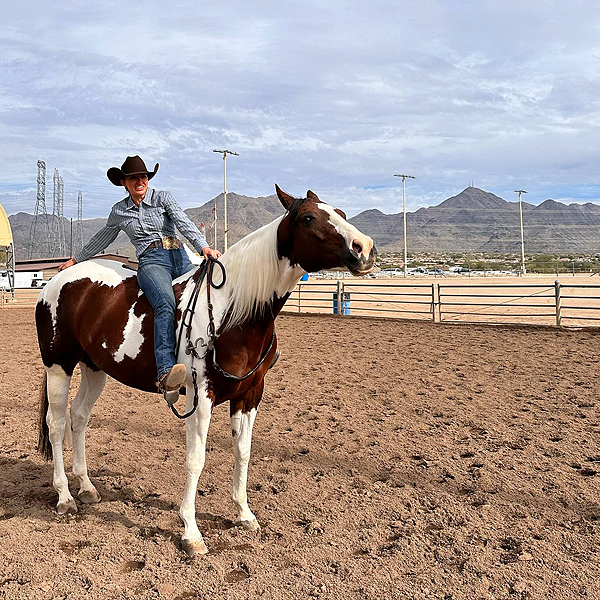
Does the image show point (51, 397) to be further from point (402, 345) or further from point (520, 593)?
point (402, 345)

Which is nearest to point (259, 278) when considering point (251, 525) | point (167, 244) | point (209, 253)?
point (209, 253)

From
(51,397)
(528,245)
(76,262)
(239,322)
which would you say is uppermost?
(528,245)

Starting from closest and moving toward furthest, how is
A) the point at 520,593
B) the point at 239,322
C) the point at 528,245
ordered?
the point at 520,593 < the point at 239,322 < the point at 528,245

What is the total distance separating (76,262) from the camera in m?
3.87

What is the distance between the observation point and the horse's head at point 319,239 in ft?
8.55

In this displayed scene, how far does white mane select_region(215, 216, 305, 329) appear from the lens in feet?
9.68

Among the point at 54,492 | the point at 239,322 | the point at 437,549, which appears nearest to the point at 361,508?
the point at 437,549

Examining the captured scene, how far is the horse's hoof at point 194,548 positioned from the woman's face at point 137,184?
2099mm

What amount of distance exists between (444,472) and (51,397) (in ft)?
9.38

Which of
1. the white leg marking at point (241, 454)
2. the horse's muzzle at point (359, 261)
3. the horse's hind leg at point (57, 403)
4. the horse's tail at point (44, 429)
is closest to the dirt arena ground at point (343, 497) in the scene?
the white leg marking at point (241, 454)

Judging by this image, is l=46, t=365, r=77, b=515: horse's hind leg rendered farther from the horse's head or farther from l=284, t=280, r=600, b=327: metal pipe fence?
l=284, t=280, r=600, b=327: metal pipe fence

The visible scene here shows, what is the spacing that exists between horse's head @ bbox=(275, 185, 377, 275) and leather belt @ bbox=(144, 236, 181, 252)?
90 centimetres

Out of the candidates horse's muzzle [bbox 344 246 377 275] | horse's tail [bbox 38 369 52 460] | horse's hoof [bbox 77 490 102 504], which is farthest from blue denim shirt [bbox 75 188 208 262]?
horse's hoof [bbox 77 490 102 504]

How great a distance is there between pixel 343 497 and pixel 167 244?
2042mm
